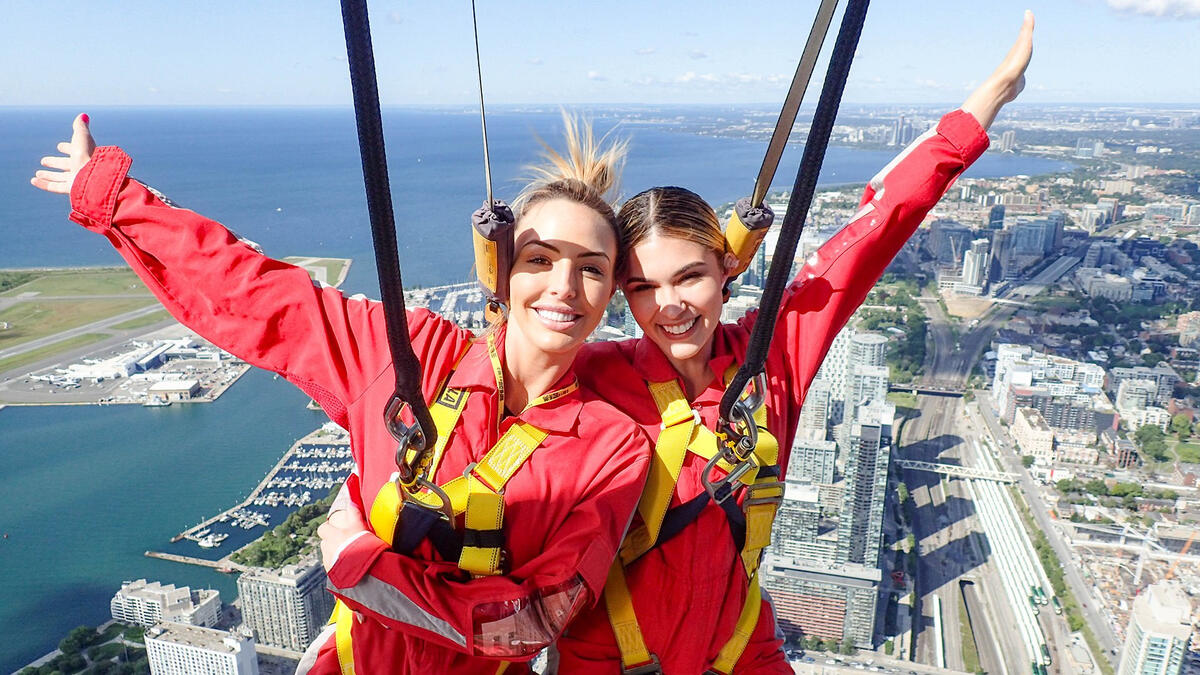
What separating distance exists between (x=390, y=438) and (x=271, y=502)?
9421 millimetres

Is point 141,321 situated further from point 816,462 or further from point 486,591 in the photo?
point 486,591

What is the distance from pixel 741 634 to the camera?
0.84 m

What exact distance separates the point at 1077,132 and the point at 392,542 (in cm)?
3282

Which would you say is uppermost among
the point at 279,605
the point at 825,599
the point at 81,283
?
the point at 81,283

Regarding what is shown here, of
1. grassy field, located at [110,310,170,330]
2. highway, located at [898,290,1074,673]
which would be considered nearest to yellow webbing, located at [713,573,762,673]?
highway, located at [898,290,1074,673]

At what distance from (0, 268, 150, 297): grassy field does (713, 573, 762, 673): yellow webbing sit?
18223 mm

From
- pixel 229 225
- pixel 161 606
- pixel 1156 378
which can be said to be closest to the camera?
pixel 161 606

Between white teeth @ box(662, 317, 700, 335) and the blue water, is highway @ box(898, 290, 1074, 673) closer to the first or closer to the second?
the blue water

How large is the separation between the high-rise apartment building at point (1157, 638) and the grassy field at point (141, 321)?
15.0 m

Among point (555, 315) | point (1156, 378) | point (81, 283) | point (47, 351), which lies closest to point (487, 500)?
point (555, 315)

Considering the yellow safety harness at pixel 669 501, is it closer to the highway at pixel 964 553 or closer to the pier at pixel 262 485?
the highway at pixel 964 553

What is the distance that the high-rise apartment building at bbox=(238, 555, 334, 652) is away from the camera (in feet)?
23.5

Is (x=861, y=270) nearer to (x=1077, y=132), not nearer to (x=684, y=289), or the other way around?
(x=684, y=289)

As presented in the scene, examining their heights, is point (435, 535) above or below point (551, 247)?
below
